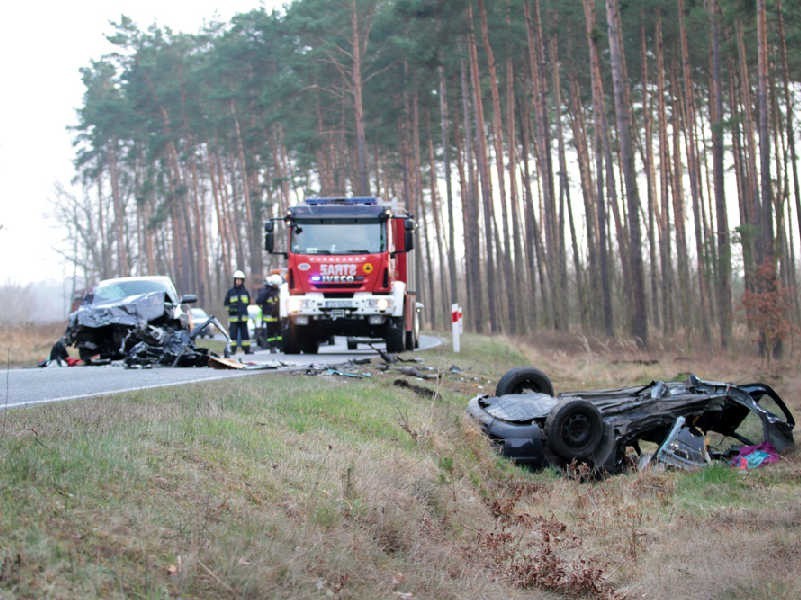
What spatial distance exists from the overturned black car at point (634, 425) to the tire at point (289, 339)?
11285mm

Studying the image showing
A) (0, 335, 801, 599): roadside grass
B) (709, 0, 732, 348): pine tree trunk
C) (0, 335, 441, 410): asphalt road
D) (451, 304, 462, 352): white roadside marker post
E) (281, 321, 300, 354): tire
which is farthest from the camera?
(709, 0, 732, 348): pine tree trunk

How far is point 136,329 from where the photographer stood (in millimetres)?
16859

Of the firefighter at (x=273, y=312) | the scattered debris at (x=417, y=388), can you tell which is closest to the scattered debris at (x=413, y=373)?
the scattered debris at (x=417, y=388)

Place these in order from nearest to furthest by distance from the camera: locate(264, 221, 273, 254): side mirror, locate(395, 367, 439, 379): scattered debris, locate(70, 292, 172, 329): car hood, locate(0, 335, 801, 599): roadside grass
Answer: locate(0, 335, 801, 599): roadside grass
locate(395, 367, 439, 379): scattered debris
locate(70, 292, 172, 329): car hood
locate(264, 221, 273, 254): side mirror

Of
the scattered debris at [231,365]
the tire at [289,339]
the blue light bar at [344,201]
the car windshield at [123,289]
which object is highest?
the blue light bar at [344,201]

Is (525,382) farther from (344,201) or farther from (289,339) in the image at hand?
(289,339)

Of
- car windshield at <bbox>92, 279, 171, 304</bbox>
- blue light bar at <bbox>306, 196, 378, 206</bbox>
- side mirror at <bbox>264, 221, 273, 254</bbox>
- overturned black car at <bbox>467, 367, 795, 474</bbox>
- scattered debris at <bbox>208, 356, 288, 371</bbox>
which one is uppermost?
blue light bar at <bbox>306, 196, 378, 206</bbox>

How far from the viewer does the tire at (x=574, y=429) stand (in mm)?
9805

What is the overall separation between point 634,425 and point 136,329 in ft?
32.0

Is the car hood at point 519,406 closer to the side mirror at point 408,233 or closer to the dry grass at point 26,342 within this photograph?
the side mirror at point 408,233

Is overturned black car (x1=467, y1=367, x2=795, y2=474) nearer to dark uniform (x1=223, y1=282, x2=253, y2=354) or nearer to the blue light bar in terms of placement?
the blue light bar

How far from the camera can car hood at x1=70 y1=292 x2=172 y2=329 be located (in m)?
17.3

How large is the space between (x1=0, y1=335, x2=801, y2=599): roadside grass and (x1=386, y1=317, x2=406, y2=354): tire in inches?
407

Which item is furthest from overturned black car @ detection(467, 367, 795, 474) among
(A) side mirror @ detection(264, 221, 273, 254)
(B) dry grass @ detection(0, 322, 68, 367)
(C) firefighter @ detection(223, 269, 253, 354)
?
(B) dry grass @ detection(0, 322, 68, 367)
